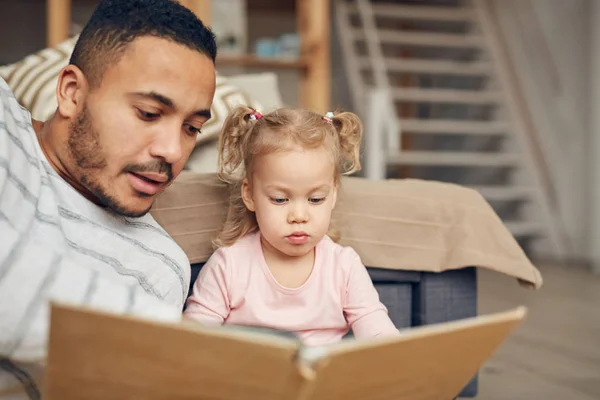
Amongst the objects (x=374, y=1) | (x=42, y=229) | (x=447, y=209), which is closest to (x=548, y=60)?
(x=374, y=1)

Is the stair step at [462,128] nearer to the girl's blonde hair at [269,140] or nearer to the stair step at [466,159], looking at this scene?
the stair step at [466,159]

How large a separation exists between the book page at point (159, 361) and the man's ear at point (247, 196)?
61cm

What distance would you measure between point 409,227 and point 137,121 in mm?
683

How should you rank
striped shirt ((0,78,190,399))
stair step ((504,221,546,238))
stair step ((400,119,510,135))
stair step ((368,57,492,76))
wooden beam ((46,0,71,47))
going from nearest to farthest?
striped shirt ((0,78,190,399)), wooden beam ((46,0,71,47)), stair step ((504,221,546,238)), stair step ((400,119,510,135)), stair step ((368,57,492,76))

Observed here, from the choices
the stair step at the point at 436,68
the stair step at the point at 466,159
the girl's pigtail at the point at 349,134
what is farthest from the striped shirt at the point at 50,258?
the stair step at the point at 436,68

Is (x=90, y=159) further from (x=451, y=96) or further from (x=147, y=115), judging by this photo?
(x=451, y=96)

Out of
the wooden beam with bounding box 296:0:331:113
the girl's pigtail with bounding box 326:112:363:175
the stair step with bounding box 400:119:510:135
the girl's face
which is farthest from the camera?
the stair step with bounding box 400:119:510:135

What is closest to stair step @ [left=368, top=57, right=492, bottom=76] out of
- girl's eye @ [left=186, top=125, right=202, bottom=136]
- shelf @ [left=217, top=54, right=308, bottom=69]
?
shelf @ [left=217, top=54, right=308, bottom=69]

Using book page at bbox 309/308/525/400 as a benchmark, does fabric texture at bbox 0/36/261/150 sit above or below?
above

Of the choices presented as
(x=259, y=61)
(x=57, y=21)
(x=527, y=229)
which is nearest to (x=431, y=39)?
(x=527, y=229)

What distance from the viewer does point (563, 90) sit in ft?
15.5

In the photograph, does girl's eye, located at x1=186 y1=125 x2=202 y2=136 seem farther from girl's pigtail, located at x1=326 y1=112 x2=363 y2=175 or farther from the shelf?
the shelf

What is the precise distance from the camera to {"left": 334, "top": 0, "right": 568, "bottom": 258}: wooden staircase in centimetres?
484

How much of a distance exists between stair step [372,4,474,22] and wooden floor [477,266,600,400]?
2408 millimetres
